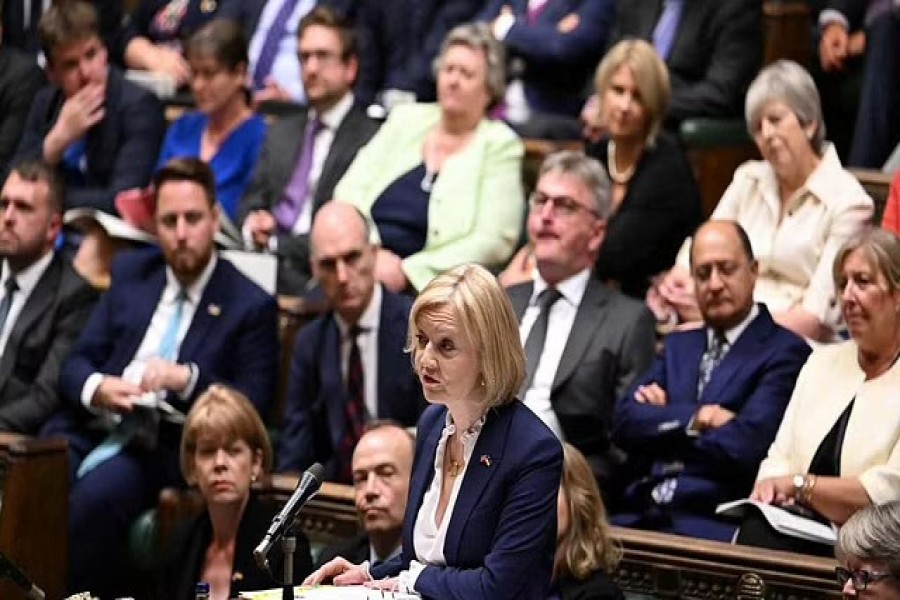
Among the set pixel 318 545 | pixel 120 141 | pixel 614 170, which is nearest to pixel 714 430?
pixel 318 545

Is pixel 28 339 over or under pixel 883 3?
under

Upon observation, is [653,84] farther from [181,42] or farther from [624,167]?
[181,42]

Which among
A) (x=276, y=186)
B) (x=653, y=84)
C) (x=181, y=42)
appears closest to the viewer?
(x=653, y=84)

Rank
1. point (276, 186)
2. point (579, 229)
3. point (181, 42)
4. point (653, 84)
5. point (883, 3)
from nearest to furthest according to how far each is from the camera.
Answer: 1. point (579, 229)
2. point (653, 84)
3. point (883, 3)
4. point (276, 186)
5. point (181, 42)

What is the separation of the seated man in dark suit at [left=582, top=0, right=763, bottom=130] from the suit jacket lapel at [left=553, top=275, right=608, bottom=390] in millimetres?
1178

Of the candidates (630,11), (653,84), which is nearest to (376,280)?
(653,84)

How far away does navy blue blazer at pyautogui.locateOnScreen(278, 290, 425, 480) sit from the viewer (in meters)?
5.75

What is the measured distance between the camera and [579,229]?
18.5 ft

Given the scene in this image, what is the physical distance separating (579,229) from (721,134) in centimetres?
116

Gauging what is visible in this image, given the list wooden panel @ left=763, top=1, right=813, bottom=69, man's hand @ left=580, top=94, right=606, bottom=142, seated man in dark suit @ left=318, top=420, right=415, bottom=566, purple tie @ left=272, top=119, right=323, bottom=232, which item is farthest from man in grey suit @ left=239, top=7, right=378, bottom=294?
seated man in dark suit @ left=318, top=420, right=415, bottom=566

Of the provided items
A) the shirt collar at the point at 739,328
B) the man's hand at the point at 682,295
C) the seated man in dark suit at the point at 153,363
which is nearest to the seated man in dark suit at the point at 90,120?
the seated man in dark suit at the point at 153,363

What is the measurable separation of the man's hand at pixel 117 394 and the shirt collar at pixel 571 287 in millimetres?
1145


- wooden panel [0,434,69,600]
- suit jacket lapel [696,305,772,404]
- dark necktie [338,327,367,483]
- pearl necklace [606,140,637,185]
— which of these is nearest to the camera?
suit jacket lapel [696,305,772,404]

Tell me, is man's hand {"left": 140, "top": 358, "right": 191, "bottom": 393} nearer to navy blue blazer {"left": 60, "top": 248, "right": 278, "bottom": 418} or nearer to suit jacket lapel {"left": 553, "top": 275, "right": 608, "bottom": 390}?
navy blue blazer {"left": 60, "top": 248, "right": 278, "bottom": 418}
